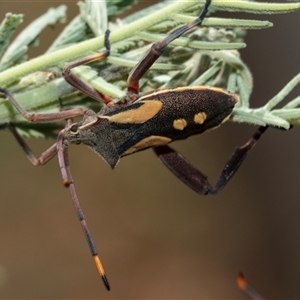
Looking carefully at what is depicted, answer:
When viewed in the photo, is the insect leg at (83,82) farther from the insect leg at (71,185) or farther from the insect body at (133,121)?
the insect leg at (71,185)

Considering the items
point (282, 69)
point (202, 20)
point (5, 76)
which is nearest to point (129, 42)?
point (202, 20)

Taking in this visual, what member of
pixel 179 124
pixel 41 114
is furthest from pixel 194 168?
pixel 41 114

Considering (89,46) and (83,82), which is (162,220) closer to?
(83,82)

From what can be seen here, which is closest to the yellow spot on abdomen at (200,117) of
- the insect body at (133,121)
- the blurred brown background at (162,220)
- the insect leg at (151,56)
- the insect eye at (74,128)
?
the insect body at (133,121)

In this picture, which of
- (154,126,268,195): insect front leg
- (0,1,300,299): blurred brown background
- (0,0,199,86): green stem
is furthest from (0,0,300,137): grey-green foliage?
(0,1,300,299): blurred brown background

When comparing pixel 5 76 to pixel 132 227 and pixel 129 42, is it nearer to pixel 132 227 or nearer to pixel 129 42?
pixel 129 42
